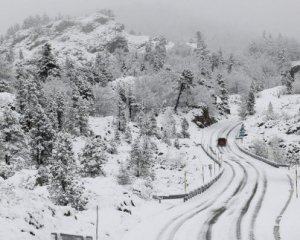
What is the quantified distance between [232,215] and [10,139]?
2618 centimetres

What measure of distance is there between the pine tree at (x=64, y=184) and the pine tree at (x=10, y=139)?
41.5 feet

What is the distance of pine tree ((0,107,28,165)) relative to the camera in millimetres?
40656

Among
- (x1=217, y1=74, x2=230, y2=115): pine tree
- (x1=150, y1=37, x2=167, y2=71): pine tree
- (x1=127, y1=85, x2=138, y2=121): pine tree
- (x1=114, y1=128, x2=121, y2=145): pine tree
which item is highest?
(x1=150, y1=37, x2=167, y2=71): pine tree

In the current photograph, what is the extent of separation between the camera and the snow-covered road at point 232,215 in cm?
2009

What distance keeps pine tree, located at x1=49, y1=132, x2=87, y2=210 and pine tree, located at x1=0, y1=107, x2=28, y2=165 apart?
41.5 feet

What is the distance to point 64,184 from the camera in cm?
2483

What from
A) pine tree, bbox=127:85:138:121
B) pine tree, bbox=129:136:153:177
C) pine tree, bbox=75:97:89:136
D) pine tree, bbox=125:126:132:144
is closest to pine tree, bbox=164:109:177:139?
pine tree, bbox=127:85:138:121

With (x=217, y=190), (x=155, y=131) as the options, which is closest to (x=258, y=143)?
(x=155, y=131)

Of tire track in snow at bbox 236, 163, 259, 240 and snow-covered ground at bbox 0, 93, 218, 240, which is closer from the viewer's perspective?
snow-covered ground at bbox 0, 93, 218, 240

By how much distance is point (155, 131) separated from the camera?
76.2m

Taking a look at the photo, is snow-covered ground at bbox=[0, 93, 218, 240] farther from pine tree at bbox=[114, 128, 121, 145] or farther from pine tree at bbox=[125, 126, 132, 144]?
pine tree at bbox=[125, 126, 132, 144]

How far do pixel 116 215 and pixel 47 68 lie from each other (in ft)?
230

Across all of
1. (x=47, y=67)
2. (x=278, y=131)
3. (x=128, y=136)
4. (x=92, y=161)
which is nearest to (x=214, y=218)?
(x=92, y=161)

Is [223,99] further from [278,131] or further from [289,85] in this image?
[278,131]
